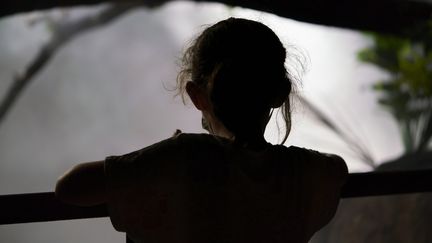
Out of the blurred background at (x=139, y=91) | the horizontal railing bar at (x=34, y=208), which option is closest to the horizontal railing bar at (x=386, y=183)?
the horizontal railing bar at (x=34, y=208)

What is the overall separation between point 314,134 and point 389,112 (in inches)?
30.2

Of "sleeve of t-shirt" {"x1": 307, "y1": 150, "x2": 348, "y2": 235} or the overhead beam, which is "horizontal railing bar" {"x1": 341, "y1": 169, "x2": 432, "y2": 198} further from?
the overhead beam

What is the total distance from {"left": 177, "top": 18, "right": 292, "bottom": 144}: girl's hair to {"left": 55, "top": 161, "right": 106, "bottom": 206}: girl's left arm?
0.12m

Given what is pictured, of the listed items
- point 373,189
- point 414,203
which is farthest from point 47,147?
point 373,189

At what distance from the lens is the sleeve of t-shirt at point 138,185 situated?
0.41 meters

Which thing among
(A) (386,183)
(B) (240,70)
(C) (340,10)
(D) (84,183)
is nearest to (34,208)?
(D) (84,183)

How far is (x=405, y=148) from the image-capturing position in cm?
354

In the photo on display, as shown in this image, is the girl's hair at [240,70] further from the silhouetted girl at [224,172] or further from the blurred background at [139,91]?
the blurred background at [139,91]

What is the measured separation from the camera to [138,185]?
0.42 metres

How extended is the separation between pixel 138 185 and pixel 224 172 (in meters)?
0.07

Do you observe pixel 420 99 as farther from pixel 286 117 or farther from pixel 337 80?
pixel 286 117

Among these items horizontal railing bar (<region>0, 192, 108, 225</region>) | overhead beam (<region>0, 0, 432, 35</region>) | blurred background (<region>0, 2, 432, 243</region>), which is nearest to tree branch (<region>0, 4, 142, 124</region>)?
blurred background (<region>0, 2, 432, 243</region>)

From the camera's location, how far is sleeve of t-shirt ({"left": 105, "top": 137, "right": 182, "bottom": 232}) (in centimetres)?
41

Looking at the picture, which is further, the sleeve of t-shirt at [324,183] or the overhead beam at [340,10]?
the overhead beam at [340,10]
